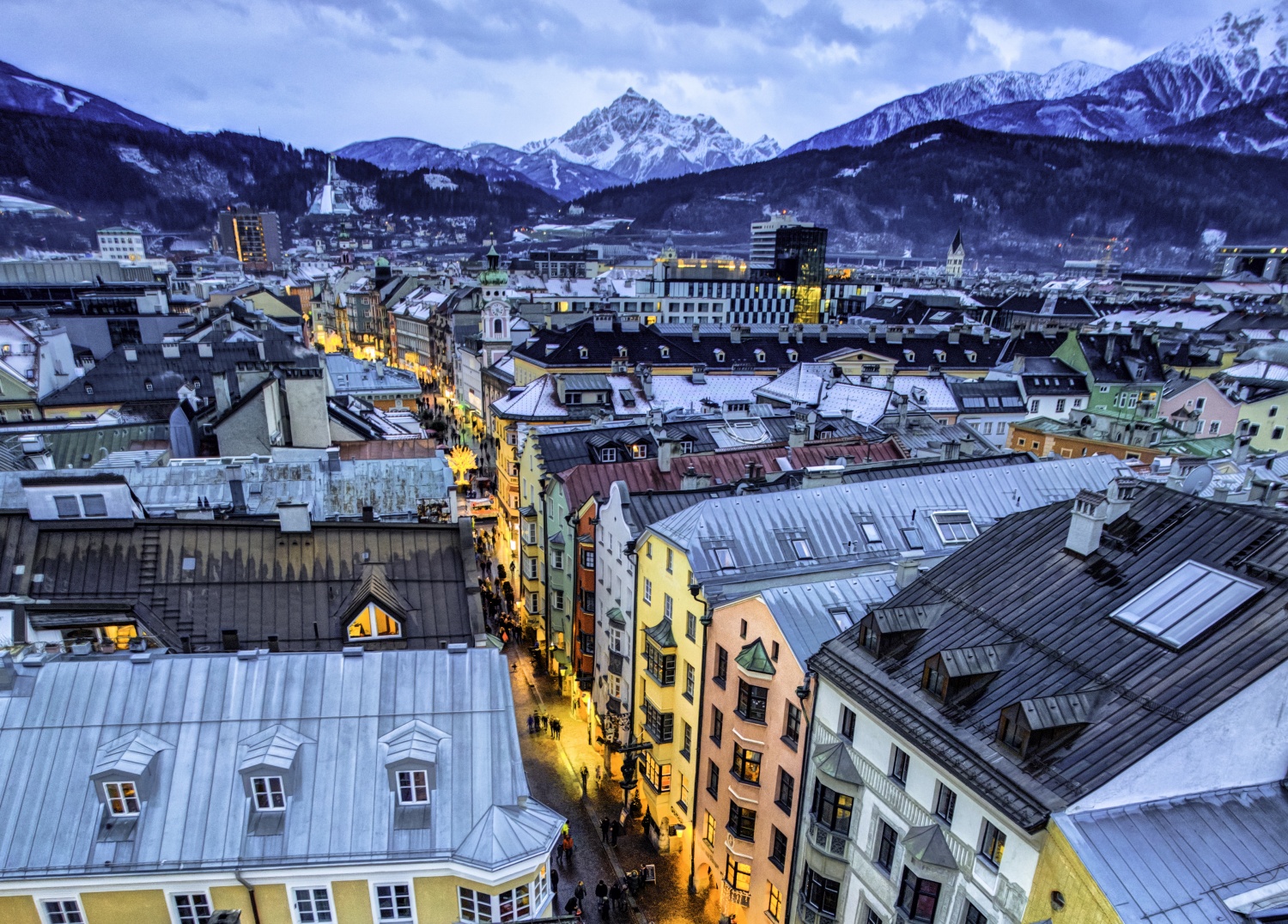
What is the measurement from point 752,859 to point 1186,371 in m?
94.0

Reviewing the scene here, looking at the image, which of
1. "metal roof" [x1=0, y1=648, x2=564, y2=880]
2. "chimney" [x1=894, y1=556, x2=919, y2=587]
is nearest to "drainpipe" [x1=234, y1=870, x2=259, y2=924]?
"metal roof" [x1=0, y1=648, x2=564, y2=880]

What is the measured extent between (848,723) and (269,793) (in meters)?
17.4

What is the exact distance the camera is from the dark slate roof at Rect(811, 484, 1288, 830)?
1694 centimetres

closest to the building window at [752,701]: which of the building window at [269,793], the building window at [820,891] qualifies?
the building window at [820,891]

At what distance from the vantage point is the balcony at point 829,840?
24.6 m

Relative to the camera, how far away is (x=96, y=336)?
80250 millimetres

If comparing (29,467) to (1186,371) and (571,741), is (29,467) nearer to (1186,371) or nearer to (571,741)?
(571,741)

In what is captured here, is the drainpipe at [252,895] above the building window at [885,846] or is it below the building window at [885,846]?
above

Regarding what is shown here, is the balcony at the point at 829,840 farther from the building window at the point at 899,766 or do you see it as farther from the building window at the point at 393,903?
the building window at the point at 393,903

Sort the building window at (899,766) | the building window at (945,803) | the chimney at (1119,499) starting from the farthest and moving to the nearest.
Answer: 1. the chimney at (1119,499)
2. the building window at (899,766)
3. the building window at (945,803)

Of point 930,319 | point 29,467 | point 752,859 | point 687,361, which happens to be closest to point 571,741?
point 752,859

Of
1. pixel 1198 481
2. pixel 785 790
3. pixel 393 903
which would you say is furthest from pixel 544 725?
pixel 1198 481

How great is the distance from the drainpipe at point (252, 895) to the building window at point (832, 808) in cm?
1721

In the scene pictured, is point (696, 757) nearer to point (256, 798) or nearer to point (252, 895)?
point (252, 895)
